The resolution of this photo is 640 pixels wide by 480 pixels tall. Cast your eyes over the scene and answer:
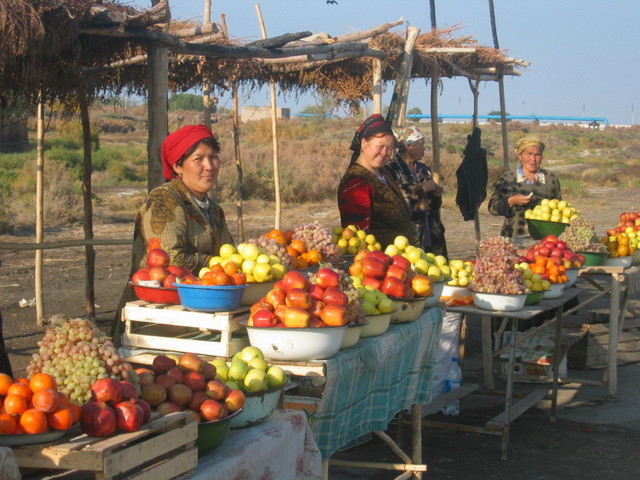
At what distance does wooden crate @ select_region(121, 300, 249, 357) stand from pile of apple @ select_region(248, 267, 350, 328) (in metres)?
0.13

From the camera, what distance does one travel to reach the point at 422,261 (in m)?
4.99

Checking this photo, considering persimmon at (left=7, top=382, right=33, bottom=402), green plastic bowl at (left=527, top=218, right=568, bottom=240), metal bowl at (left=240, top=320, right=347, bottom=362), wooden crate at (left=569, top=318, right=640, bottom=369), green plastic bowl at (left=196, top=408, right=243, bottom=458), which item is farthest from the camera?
wooden crate at (left=569, top=318, right=640, bottom=369)

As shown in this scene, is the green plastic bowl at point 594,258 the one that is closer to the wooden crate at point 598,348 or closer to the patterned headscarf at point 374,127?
the wooden crate at point 598,348

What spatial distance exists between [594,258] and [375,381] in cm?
379

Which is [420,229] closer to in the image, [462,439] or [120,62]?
[462,439]

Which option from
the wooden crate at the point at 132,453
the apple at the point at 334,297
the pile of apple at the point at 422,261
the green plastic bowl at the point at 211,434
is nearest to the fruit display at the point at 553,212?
the pile of apple at the point at 422,261

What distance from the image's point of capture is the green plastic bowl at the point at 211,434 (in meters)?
2.64

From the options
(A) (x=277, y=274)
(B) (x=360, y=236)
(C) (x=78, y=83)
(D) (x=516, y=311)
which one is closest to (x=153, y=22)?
(C) (x=78, y=83)

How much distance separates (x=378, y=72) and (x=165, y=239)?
5279mm

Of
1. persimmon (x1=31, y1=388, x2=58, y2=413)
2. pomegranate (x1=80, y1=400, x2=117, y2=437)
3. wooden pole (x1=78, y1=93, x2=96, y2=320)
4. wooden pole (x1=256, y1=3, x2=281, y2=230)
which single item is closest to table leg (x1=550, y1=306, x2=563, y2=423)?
wooden pole (x1=78, y1=93, x2=96, y2=320)

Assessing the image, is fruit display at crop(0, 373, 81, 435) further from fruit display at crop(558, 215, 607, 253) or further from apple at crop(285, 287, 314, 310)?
fruit display at crop(558, 215, 607, 253)

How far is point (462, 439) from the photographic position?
6258 mm

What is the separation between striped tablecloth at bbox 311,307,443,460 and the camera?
3547 millimetres

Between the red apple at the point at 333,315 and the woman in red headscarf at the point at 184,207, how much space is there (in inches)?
44.2
